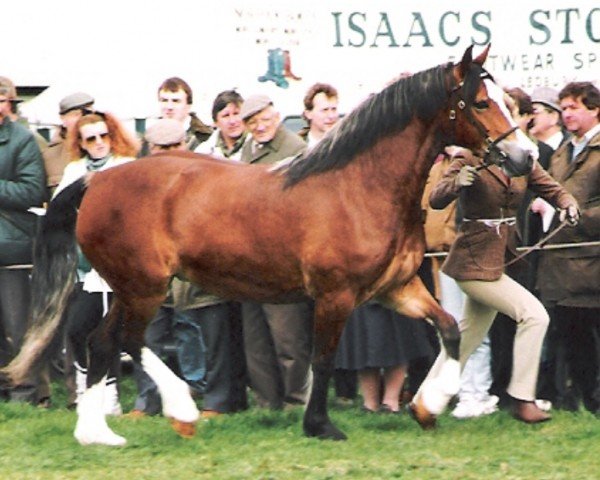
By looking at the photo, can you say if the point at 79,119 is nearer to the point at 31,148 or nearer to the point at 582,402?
the point at 31,148

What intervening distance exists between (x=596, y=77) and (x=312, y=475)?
5.52 meters

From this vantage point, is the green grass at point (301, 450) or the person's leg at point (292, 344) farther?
the person's leg at point (292, 344)

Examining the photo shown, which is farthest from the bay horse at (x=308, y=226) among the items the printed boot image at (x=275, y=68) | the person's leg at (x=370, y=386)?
Result: the printed boot image at (x=275, y=68)

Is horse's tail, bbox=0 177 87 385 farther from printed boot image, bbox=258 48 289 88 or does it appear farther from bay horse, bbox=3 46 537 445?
printed boot image, bbox=258 48 289 88

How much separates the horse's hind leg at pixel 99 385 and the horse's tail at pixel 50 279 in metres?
0.31

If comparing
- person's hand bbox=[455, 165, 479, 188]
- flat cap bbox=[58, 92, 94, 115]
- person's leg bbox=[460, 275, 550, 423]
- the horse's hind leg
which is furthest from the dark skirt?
flat cap bbox=[58, 92, 94, 115]

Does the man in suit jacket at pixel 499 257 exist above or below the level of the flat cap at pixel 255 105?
below

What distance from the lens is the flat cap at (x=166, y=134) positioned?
10680 millimetres

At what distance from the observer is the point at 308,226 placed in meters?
9.33

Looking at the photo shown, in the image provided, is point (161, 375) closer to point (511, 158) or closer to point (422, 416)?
point (422, 416)

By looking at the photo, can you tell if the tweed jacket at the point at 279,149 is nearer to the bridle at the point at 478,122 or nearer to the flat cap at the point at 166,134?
the flat cap at the point at 166,134

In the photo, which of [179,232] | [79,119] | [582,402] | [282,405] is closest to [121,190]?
[179,232]

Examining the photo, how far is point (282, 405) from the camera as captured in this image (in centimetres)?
1078

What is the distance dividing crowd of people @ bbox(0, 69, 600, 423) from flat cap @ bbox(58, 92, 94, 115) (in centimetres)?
1
